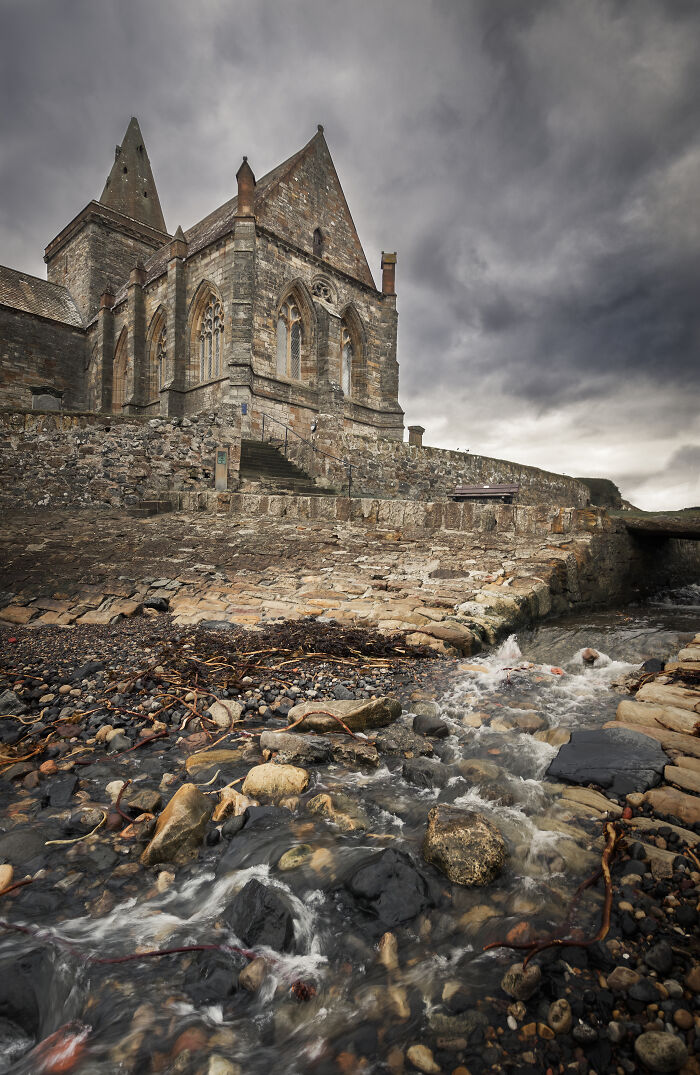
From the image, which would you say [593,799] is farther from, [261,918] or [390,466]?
[390,466]

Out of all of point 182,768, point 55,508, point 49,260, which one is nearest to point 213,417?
point 55,508

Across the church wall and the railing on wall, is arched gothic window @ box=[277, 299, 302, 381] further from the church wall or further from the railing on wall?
the church wall

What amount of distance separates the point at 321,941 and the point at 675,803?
1820 mm

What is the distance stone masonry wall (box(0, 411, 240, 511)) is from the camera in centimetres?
1148

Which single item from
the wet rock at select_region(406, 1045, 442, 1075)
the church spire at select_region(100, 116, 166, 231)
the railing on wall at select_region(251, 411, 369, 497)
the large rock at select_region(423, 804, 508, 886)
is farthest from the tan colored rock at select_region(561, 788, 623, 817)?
the church spire at select_region(100, 116, 166, 231)

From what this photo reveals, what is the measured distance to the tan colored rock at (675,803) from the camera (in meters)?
2.21

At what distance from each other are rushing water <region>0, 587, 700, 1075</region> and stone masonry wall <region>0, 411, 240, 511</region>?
36.3 feet

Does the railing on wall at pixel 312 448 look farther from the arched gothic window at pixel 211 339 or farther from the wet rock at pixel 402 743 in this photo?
the wet rock at pixel 402 743

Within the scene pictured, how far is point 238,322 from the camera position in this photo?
60.5 feet

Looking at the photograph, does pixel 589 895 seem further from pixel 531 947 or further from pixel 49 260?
pixel 49 260

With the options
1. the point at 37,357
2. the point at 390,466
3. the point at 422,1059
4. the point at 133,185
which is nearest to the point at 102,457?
the point at 390,466

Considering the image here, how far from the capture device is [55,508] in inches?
456

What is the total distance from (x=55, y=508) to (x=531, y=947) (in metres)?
13.0

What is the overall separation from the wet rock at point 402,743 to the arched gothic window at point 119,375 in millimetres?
27490
